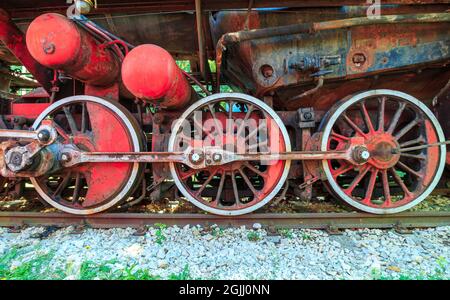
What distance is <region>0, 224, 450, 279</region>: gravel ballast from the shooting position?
1.72 meters

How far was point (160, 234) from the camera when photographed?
2.26 meters

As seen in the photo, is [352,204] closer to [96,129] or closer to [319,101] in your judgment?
[319,101]

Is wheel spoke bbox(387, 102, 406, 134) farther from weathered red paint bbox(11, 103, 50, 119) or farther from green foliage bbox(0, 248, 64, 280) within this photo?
weathered red paint bbox(11, 103, 50, 119)

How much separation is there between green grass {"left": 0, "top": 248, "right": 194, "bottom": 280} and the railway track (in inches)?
23.1

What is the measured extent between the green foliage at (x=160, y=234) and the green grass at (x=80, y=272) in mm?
372

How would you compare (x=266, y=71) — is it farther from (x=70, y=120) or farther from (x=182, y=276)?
(x=70, y=120)

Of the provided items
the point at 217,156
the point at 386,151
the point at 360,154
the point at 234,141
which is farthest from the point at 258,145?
the point at 386,151

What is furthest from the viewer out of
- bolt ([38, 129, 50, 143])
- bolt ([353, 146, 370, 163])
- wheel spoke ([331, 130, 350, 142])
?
wheel spoke ([331, 130, 350, 142])

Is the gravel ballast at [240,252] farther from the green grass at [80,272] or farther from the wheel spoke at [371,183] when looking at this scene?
the wheel spoke at [371,183]

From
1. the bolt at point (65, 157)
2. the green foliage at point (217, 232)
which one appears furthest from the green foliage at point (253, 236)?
the bolt at point (65, 157)

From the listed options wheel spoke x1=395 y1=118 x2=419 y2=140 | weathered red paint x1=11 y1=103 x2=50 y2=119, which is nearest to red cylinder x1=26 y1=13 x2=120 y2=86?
weathered red paint x1=11 y1=103 x2=50 y2=119

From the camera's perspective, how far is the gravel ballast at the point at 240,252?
1.72m

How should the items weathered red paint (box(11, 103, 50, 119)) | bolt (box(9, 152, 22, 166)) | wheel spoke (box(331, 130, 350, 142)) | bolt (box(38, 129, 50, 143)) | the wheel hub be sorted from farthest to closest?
weathered red paint (box(11, 103, 50, 119)), wheel spoke (box(331, 130, 350, 142)), the wheel hub, bolt (box(38, 129, 50, 143)), bolt (box(9, 152, 22, 166))
